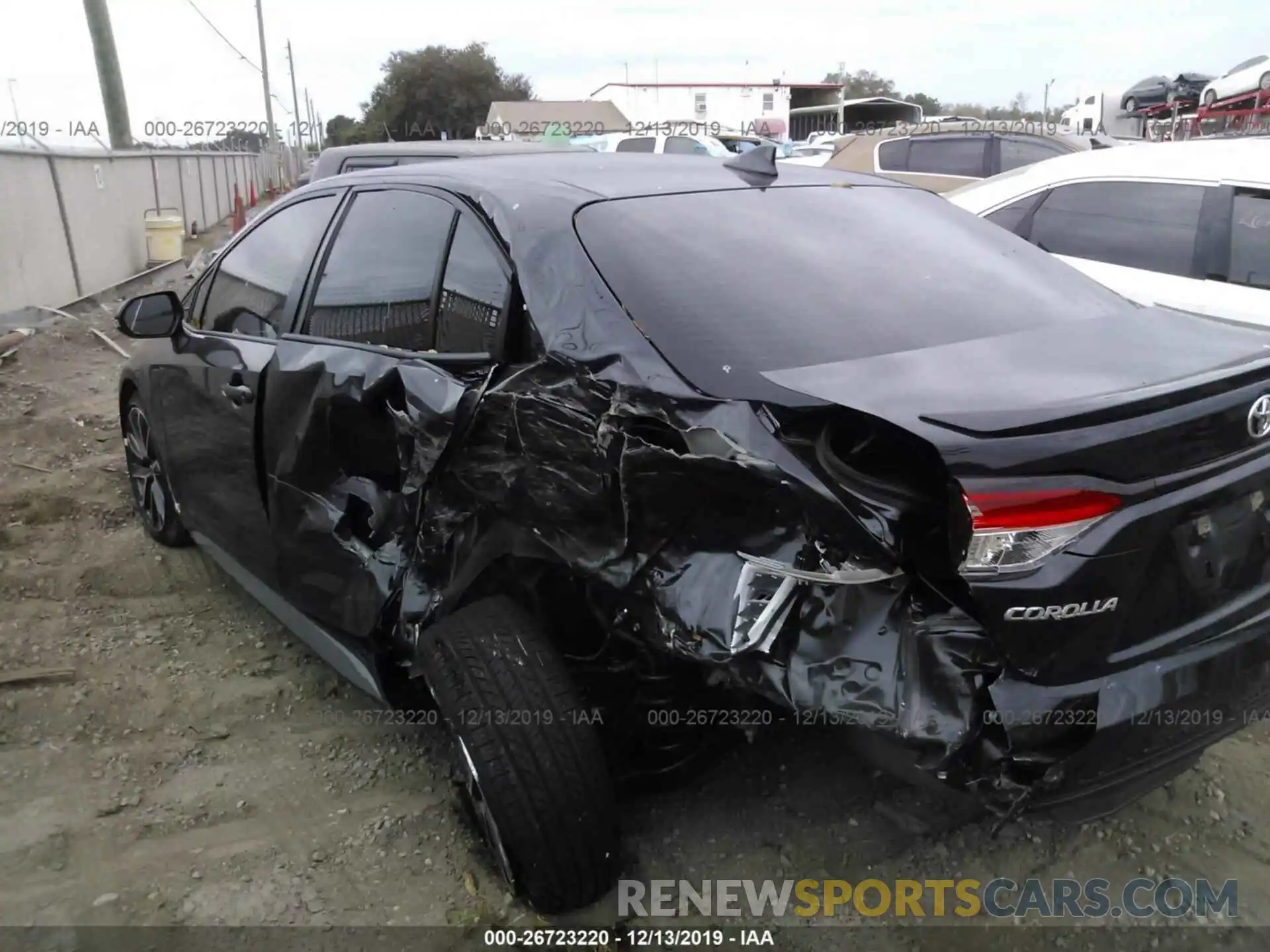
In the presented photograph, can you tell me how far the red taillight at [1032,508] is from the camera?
5.55 feet

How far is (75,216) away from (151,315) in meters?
10.6

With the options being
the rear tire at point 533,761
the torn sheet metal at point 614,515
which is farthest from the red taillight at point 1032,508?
the rear tire at point 533,761

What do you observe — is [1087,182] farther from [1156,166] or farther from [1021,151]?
[1021,151]

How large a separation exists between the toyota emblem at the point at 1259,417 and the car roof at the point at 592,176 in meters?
1.48

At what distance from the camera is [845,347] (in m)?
2.23

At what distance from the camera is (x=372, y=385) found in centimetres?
271

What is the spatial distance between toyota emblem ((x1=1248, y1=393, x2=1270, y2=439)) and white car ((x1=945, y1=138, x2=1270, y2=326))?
9.93ft

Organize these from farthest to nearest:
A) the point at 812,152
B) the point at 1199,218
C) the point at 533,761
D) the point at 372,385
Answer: the point at 812,152 < the point at 1199,218 < the point at 372,385 < the point at 533,761

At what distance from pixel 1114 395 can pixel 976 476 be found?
1.13ft

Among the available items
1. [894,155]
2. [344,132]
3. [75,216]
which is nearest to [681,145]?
[894,155]

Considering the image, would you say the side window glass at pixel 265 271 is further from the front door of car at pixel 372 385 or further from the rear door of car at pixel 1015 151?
the rear door of car at pixel 1015 151

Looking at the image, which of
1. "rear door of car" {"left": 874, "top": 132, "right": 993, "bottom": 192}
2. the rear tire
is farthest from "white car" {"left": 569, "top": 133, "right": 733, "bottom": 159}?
the rear tire

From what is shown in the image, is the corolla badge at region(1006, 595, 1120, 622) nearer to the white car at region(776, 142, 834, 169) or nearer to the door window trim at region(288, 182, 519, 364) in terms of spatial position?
the door window trim at region(288, 182, 519, 364)

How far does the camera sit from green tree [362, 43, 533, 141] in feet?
195
